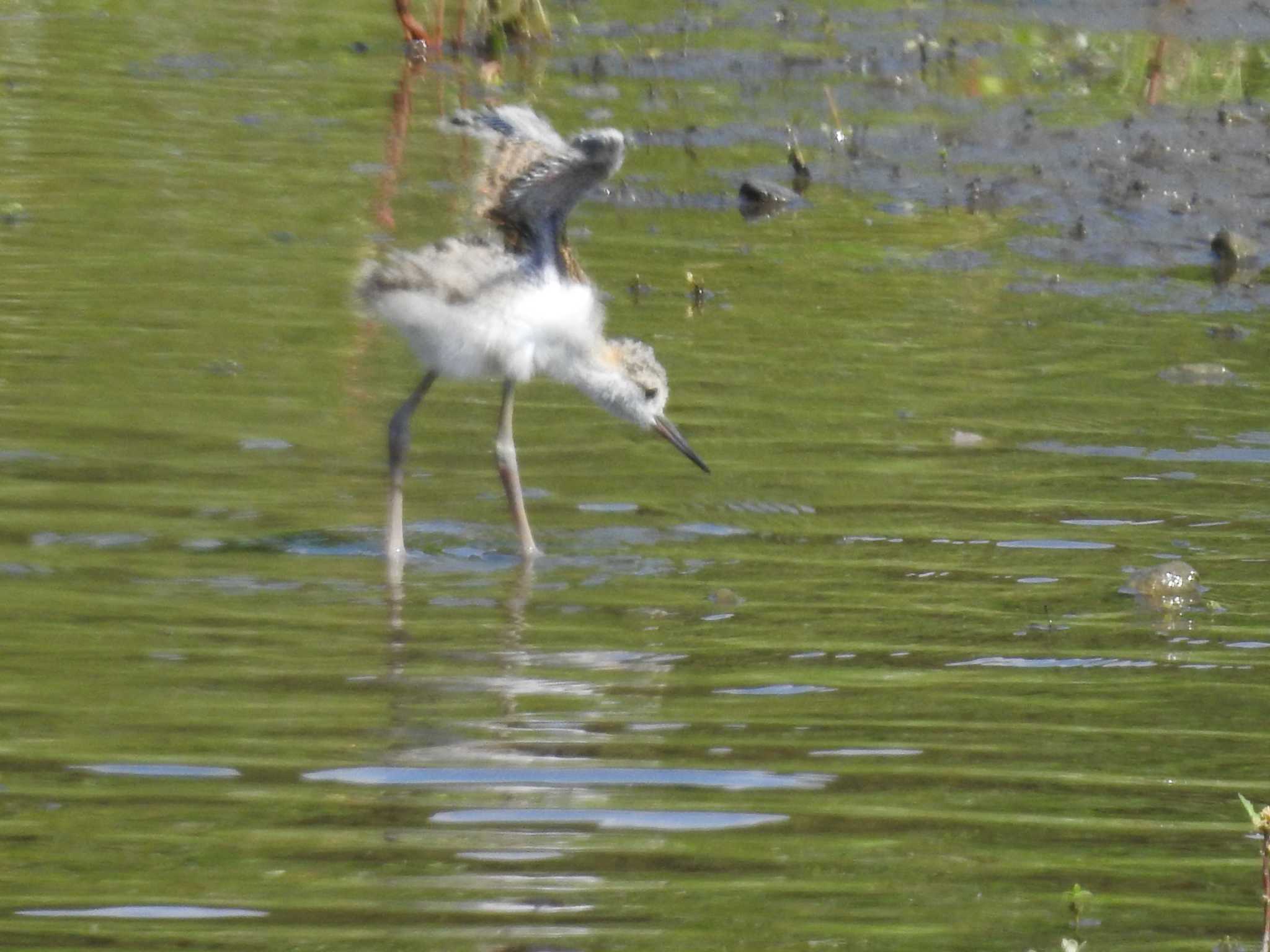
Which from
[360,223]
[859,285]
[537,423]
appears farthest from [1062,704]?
[360,223]

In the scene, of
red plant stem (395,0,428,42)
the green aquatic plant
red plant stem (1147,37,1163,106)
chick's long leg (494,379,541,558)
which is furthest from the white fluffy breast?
red plant stem (395,0,428,42)

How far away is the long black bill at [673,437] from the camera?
22.9 ft

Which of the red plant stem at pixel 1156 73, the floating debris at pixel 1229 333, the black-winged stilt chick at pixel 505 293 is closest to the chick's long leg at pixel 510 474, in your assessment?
the black-winged stilt chick at pixel 505 293

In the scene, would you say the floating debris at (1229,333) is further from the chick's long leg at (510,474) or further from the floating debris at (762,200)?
the chick's long leg at (510,474)

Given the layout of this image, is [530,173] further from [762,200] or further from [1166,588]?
[762,200]

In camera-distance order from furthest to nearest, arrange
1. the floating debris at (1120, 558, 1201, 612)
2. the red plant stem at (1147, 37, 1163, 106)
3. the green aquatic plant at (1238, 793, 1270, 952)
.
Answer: the red plant stem at (1147, 37, 1163, 106) → the floating debris at (1120, 558, 1201, 612) → the green aquatic plant at (1238, 793, 1270, 952)

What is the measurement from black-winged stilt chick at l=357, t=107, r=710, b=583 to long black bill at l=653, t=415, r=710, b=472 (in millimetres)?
73

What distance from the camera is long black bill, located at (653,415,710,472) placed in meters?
6.98

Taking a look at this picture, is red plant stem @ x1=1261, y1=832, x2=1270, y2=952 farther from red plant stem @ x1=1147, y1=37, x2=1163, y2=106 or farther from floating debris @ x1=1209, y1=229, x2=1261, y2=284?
red plant stem @ x1=1147, y1=37, x2=1163, y2=106

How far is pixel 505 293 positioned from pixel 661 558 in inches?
32.4

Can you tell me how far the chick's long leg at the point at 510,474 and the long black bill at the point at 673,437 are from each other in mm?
412

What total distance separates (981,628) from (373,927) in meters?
2.26

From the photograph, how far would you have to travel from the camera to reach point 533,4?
1467 cm

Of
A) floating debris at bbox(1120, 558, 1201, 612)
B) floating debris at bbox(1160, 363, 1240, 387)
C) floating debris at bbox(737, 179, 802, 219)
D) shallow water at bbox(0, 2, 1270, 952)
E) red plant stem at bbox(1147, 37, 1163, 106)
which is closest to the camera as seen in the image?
shallow water at bbox(0, 2, 1270, 952)
